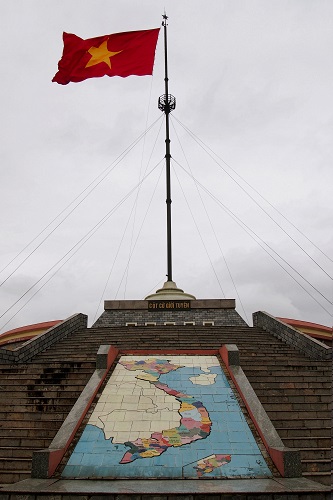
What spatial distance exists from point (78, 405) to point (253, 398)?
3807 mm

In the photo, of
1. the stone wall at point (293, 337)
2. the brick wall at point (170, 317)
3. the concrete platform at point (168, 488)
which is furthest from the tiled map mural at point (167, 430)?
the brick wall at point (170, 317)

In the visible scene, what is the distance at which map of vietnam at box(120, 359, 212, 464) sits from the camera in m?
7.50

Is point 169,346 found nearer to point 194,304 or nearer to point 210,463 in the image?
point 210,463

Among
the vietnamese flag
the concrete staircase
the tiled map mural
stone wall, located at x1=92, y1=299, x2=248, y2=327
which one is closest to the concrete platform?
the tiled map mural

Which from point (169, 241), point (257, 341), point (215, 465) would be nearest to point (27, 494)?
point (215, 465)

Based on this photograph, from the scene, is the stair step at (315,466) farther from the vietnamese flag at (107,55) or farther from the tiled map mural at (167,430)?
the vietnamese flag at (107,55)

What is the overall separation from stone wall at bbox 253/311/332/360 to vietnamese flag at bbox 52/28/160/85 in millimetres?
11165

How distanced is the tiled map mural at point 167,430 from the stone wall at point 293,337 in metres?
3.66

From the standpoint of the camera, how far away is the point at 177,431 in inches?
319

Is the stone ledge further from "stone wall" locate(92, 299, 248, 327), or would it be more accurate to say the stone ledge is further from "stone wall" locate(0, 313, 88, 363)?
"stone wall" locate(0, 313, 88, 363)

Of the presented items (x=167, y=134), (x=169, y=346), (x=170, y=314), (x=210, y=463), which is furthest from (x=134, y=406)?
(x=167, y=134)

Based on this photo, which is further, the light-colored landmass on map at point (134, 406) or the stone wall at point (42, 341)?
the stone wall at point (42, 341)

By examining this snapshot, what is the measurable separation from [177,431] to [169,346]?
18.0 feet

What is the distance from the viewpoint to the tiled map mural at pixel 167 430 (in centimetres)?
707
